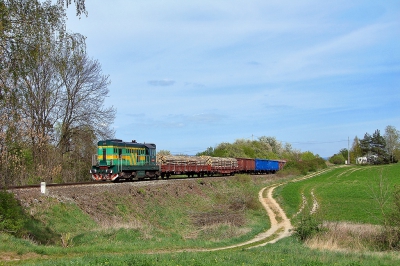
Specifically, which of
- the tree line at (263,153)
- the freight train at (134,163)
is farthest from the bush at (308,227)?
the tree line at (263,153)

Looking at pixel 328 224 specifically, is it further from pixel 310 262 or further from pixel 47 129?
pixel 47 129

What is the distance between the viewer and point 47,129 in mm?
36594

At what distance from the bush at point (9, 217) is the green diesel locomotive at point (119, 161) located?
15951mm

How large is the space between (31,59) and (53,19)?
53.0 inches

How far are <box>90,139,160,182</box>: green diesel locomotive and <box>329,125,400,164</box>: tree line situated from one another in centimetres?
12120

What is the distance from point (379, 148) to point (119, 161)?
426 ft

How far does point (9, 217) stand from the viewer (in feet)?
50.2

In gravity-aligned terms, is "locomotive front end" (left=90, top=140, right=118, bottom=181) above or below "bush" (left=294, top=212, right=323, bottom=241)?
above

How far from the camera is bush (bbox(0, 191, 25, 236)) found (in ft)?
49.2

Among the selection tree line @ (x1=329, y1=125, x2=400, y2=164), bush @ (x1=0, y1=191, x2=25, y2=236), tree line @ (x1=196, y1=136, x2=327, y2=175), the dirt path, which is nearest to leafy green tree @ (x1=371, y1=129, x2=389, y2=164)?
tree line @ (x1=329, y1=125, x2=400, y2=164)

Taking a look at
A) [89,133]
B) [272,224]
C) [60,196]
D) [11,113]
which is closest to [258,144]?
[89,133]

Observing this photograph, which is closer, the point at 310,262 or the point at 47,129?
the point at 310,262

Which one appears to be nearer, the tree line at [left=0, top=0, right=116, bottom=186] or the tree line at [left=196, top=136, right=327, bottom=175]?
the tree line at [left=0, top=0, right=116, bottom=186]

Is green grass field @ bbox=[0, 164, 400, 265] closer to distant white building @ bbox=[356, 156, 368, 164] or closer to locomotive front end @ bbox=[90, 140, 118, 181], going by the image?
locomotive front end @ bbox=[90, 140, 118, 181]
